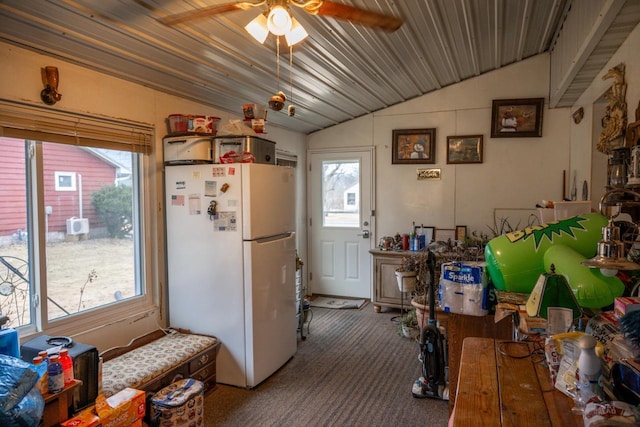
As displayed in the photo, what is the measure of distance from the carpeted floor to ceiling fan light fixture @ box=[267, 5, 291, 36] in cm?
229

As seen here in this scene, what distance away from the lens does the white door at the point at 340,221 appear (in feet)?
17.6

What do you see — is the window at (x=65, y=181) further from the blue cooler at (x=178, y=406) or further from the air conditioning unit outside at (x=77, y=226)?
the blue cooler at (x=178, y=406)

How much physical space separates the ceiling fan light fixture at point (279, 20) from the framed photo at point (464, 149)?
3.62 m

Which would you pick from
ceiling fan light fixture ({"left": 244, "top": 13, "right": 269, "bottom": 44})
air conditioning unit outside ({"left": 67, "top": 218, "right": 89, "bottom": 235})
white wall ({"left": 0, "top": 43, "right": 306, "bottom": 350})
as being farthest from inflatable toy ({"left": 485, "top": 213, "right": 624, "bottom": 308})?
air conditioning unit outside ({"left": 67, "top": 218, "right": 89, "bottom": 235})

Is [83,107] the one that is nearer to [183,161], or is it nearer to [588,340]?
[183,161]

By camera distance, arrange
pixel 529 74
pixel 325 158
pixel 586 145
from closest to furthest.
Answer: pixel 586 145 → pixel 529 74 → pixel 325 158

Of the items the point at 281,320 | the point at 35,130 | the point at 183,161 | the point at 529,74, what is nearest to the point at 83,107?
the point at 35,130

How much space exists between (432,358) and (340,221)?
2.88 m

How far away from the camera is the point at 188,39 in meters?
2.39

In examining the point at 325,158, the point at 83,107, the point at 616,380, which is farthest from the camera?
the point at 325,158

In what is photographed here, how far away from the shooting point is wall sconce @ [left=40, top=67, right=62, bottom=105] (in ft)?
7.59

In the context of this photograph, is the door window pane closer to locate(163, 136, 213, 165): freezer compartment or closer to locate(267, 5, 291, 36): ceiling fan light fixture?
locate(163, 136, 213, 165): freezer compartment

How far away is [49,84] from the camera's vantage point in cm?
232

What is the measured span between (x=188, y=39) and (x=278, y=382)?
2.50 m
